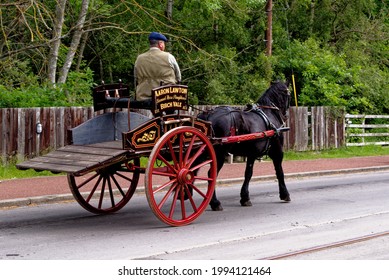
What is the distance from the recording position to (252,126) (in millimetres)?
12656

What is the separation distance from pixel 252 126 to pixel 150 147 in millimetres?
2654

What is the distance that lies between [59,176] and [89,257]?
882 cm

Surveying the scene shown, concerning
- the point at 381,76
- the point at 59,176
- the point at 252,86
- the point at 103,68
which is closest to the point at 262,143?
the point at 59,176

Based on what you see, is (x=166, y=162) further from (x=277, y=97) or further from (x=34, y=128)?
(x=34, y=128)

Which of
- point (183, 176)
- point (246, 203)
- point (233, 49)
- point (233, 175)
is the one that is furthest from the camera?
point (233, 49)

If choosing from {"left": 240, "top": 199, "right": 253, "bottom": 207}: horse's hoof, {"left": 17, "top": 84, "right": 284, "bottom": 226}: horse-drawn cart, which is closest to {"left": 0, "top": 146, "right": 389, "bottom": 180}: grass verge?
{"left": 240, "top": 199, "right": 253, "bottom": 207}: horse's hoof

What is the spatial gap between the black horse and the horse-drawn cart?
36cm

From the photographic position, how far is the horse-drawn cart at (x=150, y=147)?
10.2 metres

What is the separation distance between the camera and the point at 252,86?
26812mm

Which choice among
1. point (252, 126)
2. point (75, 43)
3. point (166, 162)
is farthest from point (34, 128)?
point (166, 162)

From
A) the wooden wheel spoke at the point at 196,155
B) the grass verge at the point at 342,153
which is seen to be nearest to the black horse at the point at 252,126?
the wooden wheel spoke at the point at 196,155

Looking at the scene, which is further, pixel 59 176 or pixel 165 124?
pixel 59 176

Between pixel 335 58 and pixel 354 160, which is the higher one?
pixel 335 58
